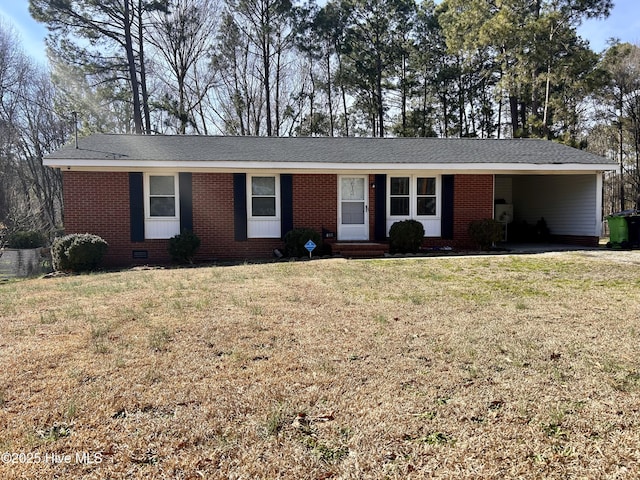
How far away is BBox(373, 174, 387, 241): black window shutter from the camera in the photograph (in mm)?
12164

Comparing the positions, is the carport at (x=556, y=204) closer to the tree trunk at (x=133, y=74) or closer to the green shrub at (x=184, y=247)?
the green shrub at (x=184, y=247)

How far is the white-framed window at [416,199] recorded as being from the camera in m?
12.3

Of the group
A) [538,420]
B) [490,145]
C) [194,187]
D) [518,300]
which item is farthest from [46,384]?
[490,145]

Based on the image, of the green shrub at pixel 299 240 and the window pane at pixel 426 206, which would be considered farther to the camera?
the window pane at pixel 426 206

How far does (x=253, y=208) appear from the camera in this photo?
38.7 ft

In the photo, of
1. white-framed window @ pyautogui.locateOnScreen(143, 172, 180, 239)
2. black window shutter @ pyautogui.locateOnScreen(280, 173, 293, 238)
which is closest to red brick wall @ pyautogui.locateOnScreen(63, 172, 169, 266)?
white-framed window @ pyautogui.locateOnScreen(143, 172, 180, 239)

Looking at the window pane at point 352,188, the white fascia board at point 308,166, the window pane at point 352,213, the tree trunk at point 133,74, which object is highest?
the tree trunk at point 133,74

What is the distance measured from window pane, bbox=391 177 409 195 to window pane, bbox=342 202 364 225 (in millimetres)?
1069

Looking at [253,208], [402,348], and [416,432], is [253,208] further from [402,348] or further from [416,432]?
[416,432]

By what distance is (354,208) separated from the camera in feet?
40.1

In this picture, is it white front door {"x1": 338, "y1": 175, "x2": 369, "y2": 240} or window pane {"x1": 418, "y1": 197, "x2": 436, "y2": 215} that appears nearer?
white front door {"x1": 338, "y1": 175, "x2": 369, "y2": 240}

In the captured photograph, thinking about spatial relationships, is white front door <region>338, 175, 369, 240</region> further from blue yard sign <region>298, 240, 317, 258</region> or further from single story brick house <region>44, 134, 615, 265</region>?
blue yard sign <region>298, 240, 317, 258</region>

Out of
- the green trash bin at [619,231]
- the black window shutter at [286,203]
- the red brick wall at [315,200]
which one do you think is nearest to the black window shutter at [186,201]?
the black window shutter at [286,203]

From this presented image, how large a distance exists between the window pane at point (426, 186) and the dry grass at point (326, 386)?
6.83 meters
